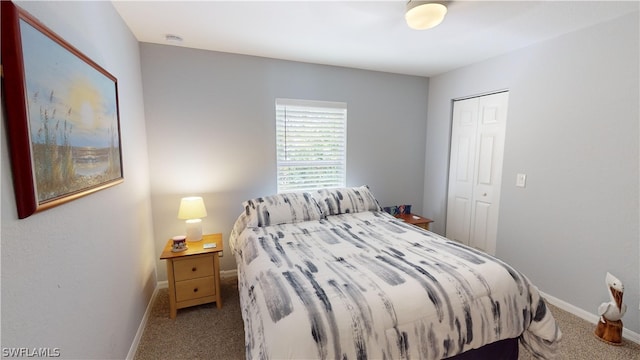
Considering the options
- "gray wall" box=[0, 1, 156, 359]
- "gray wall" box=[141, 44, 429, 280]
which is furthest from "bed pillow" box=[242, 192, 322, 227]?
"gray wall" box=[0, 1, 156, 359]

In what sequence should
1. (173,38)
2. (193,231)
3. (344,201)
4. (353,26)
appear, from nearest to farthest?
(353,26), (173,38), (193,231), (344,201)

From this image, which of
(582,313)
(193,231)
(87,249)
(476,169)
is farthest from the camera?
(476,169)

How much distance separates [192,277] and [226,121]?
59.7 inches

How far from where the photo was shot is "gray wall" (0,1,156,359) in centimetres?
83

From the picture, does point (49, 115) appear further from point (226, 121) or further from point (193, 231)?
point (226, 121)

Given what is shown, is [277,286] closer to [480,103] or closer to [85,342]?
[85,342]

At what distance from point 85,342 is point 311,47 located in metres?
2.60

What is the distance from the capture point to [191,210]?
2.40m

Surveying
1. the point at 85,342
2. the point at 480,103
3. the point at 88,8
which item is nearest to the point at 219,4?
the point at 88,8

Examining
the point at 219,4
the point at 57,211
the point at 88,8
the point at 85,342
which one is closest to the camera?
the point at 57,211

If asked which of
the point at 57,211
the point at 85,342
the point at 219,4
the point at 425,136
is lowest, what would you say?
the point at 85,342

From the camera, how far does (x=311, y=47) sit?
102 inches

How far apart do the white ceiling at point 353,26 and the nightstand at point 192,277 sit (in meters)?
1.81
